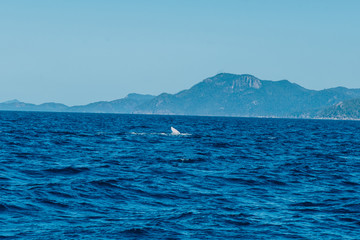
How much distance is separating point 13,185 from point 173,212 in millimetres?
9445

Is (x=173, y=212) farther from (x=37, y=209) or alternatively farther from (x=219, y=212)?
(x=37, y=209)

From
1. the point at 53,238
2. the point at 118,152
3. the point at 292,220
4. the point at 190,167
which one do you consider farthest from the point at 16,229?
the point at 118,152

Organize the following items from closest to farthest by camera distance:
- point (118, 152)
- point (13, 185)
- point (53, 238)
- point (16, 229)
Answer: point (53, 238), point (16, 229), point (13, 185), point (118, 152)

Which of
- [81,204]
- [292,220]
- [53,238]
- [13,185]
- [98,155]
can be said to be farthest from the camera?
[98,155]

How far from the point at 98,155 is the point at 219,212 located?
22118mm

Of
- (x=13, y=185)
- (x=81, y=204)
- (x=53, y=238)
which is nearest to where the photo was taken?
(x=53, y=238)

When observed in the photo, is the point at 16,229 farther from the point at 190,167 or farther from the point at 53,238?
the point at 190,167

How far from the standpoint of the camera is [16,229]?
49.9ft

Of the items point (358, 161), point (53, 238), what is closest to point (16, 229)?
point (53, 238)

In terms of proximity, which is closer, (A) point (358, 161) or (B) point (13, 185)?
(B) point (13, 185)

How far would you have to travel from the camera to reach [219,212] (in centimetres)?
1836

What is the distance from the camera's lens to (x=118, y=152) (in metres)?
41.9

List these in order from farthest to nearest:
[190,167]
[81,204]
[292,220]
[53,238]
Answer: [190,167] → [81,204] → [292,220] → [53,238]

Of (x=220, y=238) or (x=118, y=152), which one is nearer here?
(x=220, y=238)
